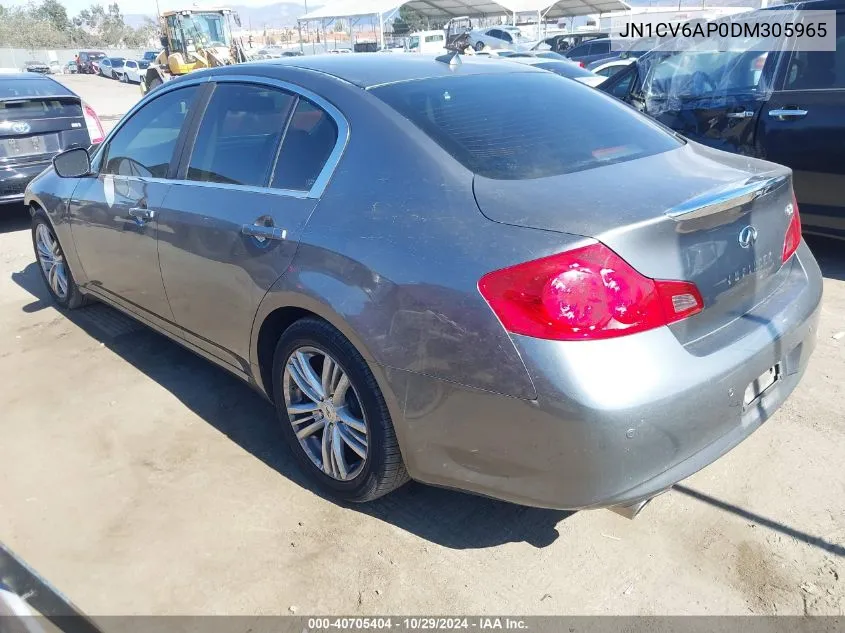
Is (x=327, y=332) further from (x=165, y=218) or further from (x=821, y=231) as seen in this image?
(x=821, y=231)

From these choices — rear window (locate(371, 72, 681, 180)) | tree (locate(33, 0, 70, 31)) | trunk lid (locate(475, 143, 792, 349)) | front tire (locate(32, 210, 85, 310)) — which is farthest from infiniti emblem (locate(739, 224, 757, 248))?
tree (locate(33, 0, 70, 31))

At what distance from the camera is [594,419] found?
192cm

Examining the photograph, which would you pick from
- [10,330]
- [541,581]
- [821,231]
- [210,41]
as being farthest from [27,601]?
[210,41]

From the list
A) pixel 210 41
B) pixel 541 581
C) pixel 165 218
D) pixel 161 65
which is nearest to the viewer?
pixel 541 581

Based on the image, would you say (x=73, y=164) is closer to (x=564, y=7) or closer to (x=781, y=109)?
(x=781, y=109)

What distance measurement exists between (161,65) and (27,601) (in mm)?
27813

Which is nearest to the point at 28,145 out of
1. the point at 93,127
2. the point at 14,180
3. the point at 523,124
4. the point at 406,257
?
the point at 14,180

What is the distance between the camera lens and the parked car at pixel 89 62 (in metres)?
51.4

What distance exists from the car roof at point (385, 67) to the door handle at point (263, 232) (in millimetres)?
662

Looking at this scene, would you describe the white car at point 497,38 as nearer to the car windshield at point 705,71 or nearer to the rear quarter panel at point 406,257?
the car windshield at point 705,71

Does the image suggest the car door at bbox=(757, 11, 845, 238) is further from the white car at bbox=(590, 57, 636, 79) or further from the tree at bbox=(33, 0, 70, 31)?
the tree at bbox=(33, 0, 70, 31)

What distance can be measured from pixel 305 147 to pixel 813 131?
384 cm

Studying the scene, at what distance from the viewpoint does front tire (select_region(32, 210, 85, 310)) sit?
4766 mm

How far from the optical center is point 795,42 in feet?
16.5
